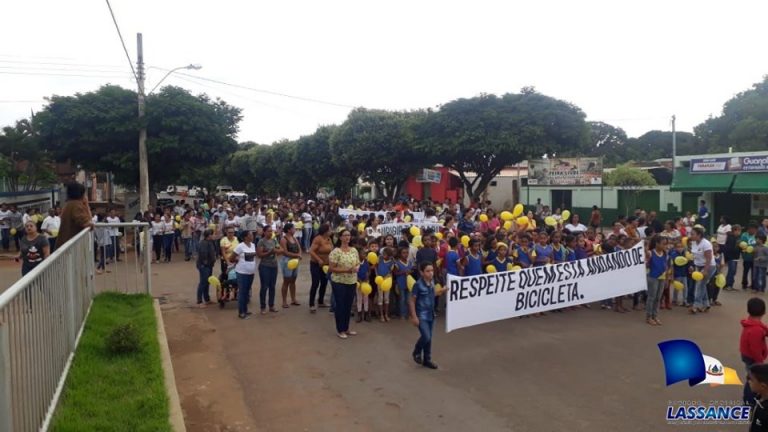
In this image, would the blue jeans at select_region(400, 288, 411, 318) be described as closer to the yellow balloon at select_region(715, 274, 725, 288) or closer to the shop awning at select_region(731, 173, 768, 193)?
the yellow balloon at select_region(715, 274, 725, 288)

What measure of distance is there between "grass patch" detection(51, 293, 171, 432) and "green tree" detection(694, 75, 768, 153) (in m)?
42.9

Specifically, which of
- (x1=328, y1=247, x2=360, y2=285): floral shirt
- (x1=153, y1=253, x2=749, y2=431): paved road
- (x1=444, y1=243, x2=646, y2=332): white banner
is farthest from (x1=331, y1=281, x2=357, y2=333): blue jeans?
(x1=444, y1=243, x2=646, y2=332): white banner

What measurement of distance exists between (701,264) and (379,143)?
805 inches

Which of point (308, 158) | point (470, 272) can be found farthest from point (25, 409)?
point (308, 158)

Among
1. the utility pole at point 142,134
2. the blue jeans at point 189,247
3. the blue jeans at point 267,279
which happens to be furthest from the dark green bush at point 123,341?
the utility pole at point 142,134

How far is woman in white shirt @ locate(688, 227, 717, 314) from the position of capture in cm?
1029

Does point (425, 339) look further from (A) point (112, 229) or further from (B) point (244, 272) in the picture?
(A) point (112, 229)

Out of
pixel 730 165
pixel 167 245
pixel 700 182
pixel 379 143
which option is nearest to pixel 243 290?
pixel 167 245

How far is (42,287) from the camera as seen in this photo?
4578mm

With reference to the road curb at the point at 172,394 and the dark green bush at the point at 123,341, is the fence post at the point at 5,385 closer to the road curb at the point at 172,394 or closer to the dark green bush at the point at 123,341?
the road curb at the point at 172,394

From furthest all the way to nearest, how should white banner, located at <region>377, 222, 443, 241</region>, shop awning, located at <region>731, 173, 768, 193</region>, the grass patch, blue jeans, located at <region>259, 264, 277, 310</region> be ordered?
shop awning, located at <region>731, 173, 768, 193</region> → white banner, located at <region>377, 222, 443, 241</region> → blue jeans, located at <region>259, 264, 277, 310</region> → the grass patch

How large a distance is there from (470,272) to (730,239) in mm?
7269

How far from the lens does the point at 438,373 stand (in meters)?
6.89

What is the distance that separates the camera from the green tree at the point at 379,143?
29297 millimetres
